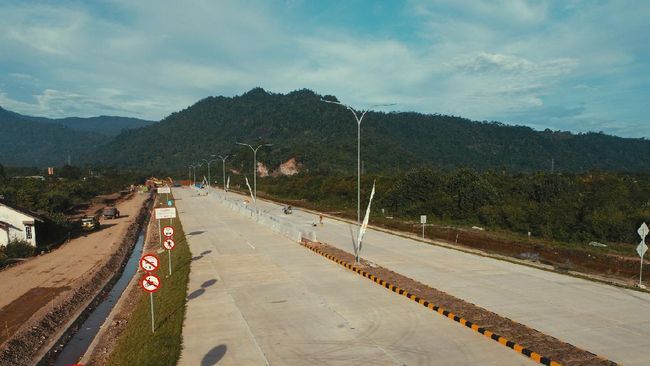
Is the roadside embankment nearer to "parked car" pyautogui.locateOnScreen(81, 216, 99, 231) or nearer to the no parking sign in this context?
"parked car" pyautogui.locateOnScreen(81, 216, 99, 231)

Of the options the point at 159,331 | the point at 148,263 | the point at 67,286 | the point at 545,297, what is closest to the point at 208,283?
the point at 159,331

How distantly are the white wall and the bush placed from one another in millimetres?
602

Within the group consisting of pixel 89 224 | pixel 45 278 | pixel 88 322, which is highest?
pixel 89 224

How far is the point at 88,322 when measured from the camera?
Answer: 785 inches

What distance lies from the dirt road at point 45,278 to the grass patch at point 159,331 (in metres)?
4.73

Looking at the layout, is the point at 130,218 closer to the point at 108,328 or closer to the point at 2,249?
the point at 2,249

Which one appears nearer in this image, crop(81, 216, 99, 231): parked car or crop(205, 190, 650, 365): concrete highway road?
crop(205, 190, 650, 365): concrete highway road

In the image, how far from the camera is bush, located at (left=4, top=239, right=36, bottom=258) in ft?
105

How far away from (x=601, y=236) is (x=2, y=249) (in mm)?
44115

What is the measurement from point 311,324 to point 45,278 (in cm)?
1909

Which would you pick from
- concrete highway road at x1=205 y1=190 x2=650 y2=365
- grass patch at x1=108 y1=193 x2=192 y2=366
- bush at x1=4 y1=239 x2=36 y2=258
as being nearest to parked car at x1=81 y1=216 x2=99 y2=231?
bush at x1=4 y1=239 x2=36 y2=258

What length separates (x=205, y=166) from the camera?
188m

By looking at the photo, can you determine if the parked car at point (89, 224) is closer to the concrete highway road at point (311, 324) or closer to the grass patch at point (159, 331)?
the grass patch at point (159, 331)

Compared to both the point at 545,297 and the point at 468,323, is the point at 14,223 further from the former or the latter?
the point at 545,297
